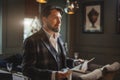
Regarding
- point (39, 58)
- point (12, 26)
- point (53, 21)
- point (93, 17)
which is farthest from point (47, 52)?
point (93, 17)

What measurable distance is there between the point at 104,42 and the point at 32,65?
4664 millimetres

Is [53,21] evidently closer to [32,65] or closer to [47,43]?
[47,43]

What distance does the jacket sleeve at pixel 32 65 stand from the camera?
1424 millimetres

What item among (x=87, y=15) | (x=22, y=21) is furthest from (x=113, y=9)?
(x=22, y=21)

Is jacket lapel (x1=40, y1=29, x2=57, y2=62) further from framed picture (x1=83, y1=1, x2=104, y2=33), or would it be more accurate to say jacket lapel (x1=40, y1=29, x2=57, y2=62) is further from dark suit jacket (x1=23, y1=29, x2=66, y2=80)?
framed picture (x1=83, y1=1, x2=104, y2=33)

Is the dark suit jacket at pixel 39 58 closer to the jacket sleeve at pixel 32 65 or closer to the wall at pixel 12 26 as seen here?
the jacket sleeve at pixel 32 65

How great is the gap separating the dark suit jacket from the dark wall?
4.35 metres

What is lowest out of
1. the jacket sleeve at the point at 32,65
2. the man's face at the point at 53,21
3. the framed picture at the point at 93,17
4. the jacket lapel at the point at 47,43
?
the jacket sleeve at the point at 32,65

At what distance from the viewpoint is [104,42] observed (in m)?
5.92

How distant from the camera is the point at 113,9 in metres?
5.76

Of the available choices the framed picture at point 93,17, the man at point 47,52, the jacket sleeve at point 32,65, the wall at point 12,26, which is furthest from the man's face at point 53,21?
the framed picture at point 93,17

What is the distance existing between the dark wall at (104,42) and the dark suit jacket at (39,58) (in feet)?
14.3

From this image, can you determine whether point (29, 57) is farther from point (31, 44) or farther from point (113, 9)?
point (113, 9)

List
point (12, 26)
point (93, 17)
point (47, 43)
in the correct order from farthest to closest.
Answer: point (93, 17), point (12, 26), point (47, 43)
